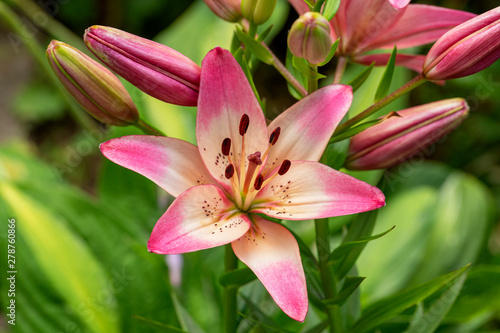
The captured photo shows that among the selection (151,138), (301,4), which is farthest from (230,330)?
(301,4)

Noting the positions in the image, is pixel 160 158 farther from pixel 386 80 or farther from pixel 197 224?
pixel 386 80

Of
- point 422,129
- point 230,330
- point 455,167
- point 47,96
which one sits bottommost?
point 455,167

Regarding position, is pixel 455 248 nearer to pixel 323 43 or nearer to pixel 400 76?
pixel 400 76

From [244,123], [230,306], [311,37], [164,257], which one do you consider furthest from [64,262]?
[311,37]

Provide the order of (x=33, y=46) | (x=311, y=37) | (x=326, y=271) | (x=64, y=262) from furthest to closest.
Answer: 1. (x=33, y=46)
2. (x=64, y=262)
3. (x=326, y=271)
4. (x=311, y=37)

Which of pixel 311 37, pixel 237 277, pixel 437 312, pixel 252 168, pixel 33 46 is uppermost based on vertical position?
pixel 33 46
